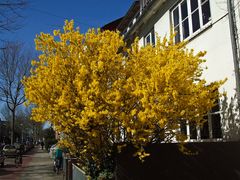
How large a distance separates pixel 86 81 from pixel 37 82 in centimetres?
113

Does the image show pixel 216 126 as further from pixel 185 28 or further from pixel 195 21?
pixel 185 28

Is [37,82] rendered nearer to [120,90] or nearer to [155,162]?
[120,90]

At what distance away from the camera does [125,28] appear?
20250 mm

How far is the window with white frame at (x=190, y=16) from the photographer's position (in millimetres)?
9742

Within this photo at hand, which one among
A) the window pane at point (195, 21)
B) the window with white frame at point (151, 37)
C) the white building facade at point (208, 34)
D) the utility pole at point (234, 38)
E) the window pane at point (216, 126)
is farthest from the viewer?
the window with white frame at point (151, 37)

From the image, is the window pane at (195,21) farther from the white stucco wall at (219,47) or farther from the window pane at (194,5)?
the white stucco wall at (219,47)

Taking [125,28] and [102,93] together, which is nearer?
[102,93]

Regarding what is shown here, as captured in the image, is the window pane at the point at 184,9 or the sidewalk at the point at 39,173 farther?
the sidewalk at the point at 39,173

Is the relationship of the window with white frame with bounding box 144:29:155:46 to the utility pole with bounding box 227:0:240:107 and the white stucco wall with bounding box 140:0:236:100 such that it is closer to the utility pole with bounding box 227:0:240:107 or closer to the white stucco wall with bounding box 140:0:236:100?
the white stucco wall with bounding box 140:0:236:100

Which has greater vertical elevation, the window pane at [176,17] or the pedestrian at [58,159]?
the window pane at [176,17]

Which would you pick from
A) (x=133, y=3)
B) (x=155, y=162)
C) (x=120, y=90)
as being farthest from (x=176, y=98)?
(x=133, y=3)

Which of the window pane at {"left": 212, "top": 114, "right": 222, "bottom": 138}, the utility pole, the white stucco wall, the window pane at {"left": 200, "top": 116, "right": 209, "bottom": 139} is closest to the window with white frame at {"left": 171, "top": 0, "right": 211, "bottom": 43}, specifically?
the white stucco wall

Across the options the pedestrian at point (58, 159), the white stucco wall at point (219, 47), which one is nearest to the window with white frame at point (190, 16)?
the white stucco wall at point (219, 47)

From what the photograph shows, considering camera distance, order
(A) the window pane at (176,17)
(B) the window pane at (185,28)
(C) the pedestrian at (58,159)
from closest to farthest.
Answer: (B) the window pane at (185,28) < (A) the window pane at (176,17) < (C) the pedestrian at (58,159)
